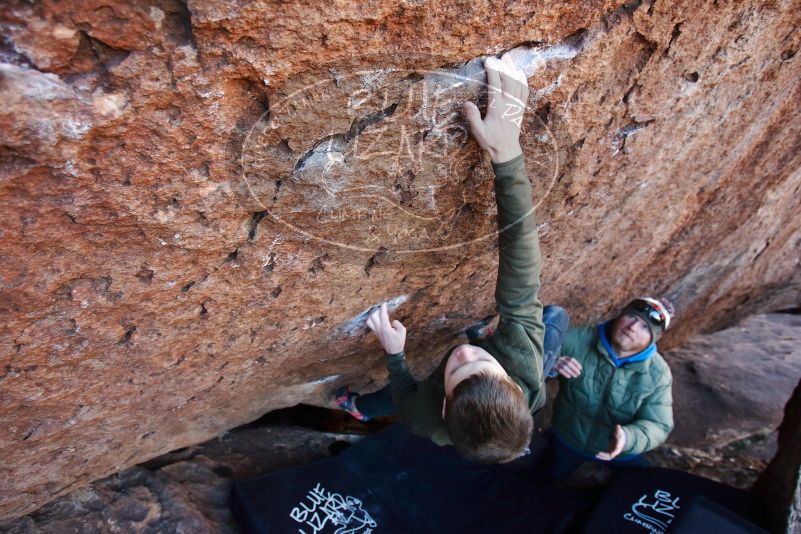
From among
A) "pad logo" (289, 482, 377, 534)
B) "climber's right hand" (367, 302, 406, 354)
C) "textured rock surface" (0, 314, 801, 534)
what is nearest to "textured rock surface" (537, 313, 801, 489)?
"textured rock surface" (0, 314, 801, 534)

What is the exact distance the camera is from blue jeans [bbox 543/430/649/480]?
11.6 ft

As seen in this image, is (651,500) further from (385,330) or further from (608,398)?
(385,330)

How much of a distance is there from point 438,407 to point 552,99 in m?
1.35

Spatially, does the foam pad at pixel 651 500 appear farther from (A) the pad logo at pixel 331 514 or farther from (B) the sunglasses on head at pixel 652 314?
(A) the pad logo at pixel 331 514

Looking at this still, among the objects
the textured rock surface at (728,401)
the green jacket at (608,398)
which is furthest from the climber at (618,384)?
the textured rock surface at (728,401)

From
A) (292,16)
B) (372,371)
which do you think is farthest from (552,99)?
(372,371)

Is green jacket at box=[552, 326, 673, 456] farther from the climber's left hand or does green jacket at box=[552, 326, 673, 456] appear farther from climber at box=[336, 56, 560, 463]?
climber at box=[336, 56, 560, 463]

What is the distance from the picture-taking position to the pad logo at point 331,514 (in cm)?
298

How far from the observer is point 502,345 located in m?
2.41

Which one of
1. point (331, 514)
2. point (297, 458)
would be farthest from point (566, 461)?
point (297, 458)

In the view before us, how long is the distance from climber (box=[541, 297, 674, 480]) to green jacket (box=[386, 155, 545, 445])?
82 cm

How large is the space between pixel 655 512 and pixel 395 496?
1.37 m

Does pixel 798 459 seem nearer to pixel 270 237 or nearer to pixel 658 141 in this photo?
pixel 658 141

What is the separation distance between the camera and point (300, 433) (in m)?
3.61
